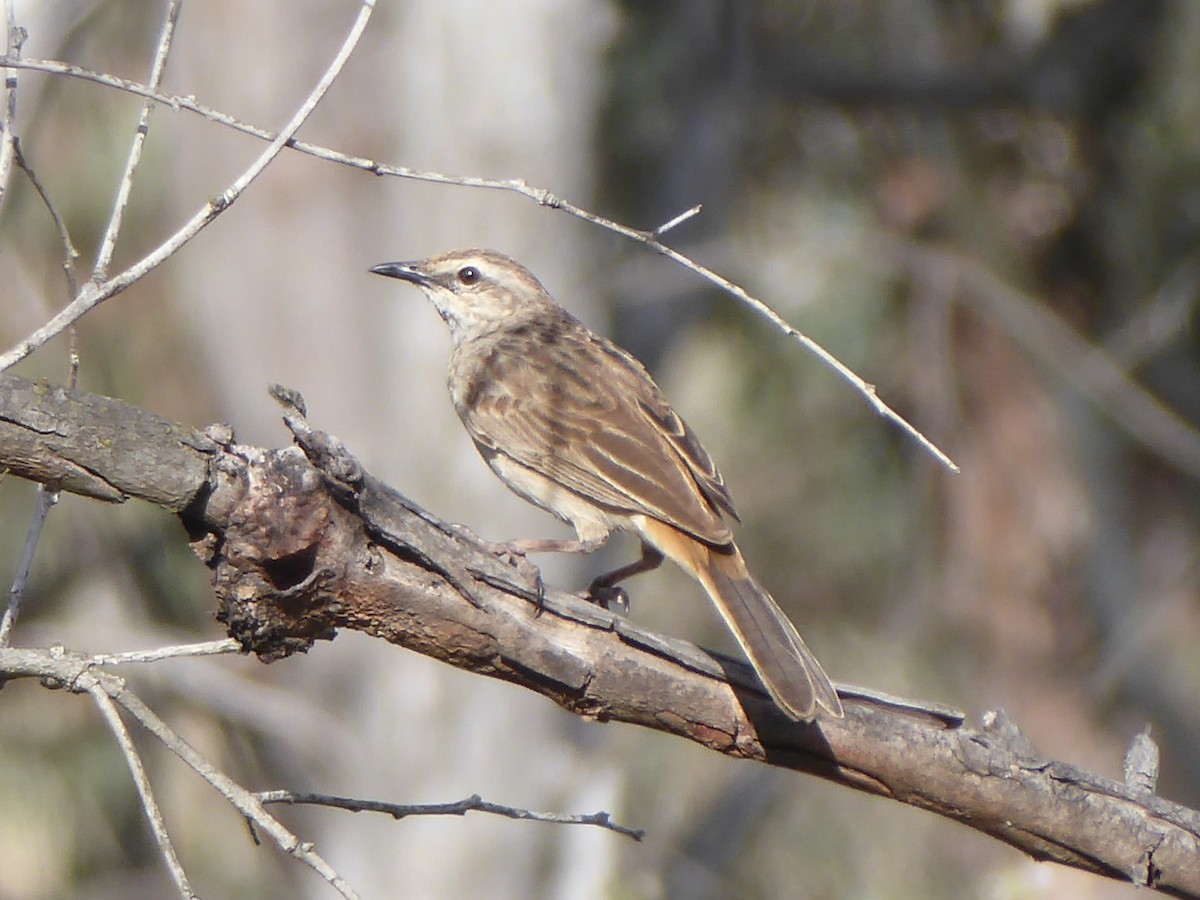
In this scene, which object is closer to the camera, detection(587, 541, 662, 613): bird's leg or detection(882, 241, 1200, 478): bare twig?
detection(587, 541, 662, 613): bird's leg

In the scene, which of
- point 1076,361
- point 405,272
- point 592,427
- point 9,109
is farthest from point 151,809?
point 1076,361

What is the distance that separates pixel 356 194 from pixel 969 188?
15.9 feet

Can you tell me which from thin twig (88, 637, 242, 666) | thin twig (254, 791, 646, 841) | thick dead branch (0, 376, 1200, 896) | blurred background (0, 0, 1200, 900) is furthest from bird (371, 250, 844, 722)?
blurred background (0, 0, 1200, 900)

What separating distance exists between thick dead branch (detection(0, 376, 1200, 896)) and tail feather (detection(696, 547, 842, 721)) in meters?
0.11

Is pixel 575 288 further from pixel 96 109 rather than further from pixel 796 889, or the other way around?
pixel 796 889

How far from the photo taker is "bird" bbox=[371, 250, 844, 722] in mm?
4199

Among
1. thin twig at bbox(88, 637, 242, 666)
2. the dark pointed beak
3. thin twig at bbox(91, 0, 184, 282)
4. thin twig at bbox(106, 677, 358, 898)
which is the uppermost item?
the dark pointed beak

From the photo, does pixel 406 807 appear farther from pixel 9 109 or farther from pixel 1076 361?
pixel 1076 361

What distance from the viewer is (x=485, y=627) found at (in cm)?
347

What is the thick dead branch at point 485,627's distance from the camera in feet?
9.50

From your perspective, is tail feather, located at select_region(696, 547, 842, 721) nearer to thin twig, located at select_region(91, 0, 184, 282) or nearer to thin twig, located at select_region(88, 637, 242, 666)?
thin twig, located at select_region(88, 637, 242, 666)

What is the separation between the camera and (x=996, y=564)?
12.5 metres

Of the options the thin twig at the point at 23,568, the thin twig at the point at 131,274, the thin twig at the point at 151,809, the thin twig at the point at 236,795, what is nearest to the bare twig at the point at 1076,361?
the thin twig at the point at 131,274

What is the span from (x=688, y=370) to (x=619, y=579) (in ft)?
24.3
